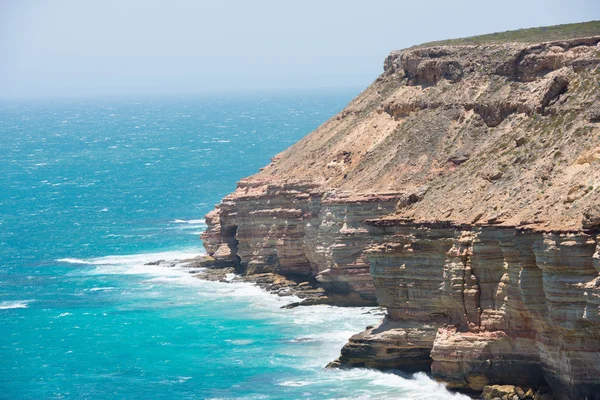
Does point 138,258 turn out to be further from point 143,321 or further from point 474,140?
point 474,140

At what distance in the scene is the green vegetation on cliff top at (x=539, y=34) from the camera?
8488 cm

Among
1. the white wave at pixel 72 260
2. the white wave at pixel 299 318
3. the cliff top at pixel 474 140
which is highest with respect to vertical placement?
the cliff top at pixel 474 140

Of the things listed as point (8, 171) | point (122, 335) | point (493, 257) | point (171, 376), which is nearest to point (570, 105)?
point (493, 257)

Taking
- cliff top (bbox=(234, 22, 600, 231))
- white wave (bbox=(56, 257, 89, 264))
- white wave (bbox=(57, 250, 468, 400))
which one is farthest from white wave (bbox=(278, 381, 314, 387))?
white wave (bbox=(56, 257, 89, 264))

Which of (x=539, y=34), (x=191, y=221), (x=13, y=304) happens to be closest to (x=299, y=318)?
(x=13, y=304)

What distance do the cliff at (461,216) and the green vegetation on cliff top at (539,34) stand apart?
11.0 ft

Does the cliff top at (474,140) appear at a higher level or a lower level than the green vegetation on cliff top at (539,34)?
lower

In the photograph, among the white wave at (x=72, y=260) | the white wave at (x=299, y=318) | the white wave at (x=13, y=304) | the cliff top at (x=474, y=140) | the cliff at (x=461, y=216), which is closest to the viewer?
the cliff at (x=461, y=216)

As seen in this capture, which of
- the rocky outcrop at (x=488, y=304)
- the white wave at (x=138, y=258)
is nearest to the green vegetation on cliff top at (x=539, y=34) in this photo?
the rocky outcrop at (x=488, y=304)

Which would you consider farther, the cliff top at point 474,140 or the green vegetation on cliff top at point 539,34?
the green vegetation on cliff top at point 539,34

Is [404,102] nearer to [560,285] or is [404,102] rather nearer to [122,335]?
[122,335]

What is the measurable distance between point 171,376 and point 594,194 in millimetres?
26422

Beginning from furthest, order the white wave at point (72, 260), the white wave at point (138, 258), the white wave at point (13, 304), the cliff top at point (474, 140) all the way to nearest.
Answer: the white wave at point (72, 260) < the white wave at point (138, 258) < the white wave at point (13, 304) < the cliff top at point (474, 140)

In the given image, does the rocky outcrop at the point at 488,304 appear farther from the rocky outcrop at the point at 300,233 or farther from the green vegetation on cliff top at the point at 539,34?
the green vegetation on cliff top at the point at 539,34
